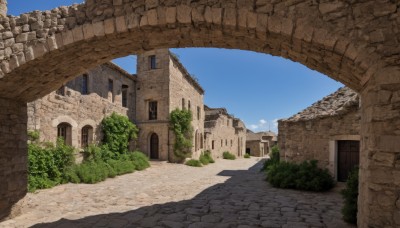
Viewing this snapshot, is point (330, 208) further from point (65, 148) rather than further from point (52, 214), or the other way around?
point (65, 148)

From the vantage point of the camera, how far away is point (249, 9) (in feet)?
11.4

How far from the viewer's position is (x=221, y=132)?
86.8ft

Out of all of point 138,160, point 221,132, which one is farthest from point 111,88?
point 221,132

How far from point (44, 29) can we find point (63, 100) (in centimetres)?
735

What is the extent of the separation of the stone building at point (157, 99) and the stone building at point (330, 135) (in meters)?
8.63

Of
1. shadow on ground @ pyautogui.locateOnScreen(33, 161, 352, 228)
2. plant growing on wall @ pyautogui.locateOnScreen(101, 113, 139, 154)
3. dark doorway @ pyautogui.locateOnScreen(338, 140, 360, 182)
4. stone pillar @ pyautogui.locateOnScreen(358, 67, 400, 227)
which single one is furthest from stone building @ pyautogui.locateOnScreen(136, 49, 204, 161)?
stone pillar @ pyautogui.locateOnScreen(358, 67, 400, 227)

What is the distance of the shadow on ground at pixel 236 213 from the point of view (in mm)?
5035

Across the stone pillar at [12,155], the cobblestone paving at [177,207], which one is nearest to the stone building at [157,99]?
the cobblestone paving at [177,207]

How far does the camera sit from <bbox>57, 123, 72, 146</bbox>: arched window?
11031 mm

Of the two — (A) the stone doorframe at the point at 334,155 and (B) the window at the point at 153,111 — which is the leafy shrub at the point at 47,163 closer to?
(B) the window at the point at 153,111

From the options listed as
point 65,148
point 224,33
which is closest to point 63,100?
point 65,148

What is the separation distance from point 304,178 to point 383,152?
560 centimetres

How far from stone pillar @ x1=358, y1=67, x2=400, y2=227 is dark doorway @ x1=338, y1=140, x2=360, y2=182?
6.51 meters

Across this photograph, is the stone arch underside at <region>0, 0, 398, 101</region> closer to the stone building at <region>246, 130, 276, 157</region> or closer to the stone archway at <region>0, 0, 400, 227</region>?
the stone archway at <region>0, 0, 400, 227</region>
